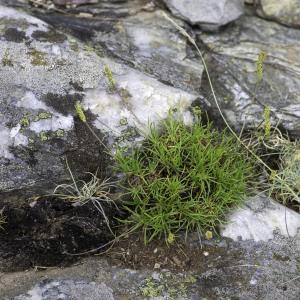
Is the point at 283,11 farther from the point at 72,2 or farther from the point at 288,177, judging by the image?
the point at 72,2

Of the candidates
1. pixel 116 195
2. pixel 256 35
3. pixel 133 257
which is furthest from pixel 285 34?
pixel 133 257

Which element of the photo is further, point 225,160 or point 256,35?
point 256,35

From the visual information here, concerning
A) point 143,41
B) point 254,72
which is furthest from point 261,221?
point 143,41

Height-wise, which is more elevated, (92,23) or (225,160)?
(92,23)

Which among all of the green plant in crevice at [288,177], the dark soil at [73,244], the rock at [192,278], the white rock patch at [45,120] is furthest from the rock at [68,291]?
the green plant in crevice at [288,177]

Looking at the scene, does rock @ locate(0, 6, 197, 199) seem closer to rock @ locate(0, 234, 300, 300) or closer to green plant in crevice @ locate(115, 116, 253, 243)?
green plant in crevice @ locate(115, 116, 253, 243)

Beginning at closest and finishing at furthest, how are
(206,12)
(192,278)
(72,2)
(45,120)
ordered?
(192,278)
(45,120)
(206,12)
(72,2)

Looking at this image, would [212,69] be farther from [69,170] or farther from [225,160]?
[69,170]
